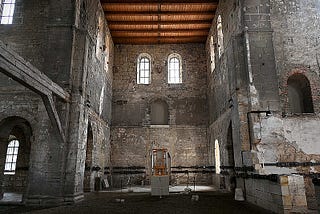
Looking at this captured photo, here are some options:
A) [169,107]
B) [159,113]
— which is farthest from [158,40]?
[159,113]

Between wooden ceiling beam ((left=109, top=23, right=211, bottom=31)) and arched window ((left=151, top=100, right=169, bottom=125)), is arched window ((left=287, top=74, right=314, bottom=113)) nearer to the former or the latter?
wooden ceiling beam ((left=109, top=23, right=211, bottom=31))

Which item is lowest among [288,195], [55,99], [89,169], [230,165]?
[288,195]

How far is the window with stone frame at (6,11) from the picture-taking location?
1188cm

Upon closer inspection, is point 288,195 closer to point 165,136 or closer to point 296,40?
point 296,40

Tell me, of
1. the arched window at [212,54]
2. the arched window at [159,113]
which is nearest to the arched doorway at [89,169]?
the arched window at [159,113]

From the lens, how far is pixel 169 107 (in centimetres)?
1869

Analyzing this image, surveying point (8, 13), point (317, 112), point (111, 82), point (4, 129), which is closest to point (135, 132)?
point (111, 82)

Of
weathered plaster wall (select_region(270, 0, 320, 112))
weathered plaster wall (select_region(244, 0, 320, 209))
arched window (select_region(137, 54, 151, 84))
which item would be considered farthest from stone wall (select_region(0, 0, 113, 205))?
weathered plaster wall (select_region(270, 0, 320, 112))

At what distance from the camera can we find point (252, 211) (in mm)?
7129

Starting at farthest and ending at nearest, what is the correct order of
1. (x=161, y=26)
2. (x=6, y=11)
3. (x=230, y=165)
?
(x=161, y=26) → (x=230, y=165) → (x=6, y=11)

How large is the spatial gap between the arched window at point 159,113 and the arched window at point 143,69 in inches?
71.5

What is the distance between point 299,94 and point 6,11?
14018mm

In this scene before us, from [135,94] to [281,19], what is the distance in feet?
35.5

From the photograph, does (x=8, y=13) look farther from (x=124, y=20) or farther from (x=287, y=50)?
(x=287, y=50)
